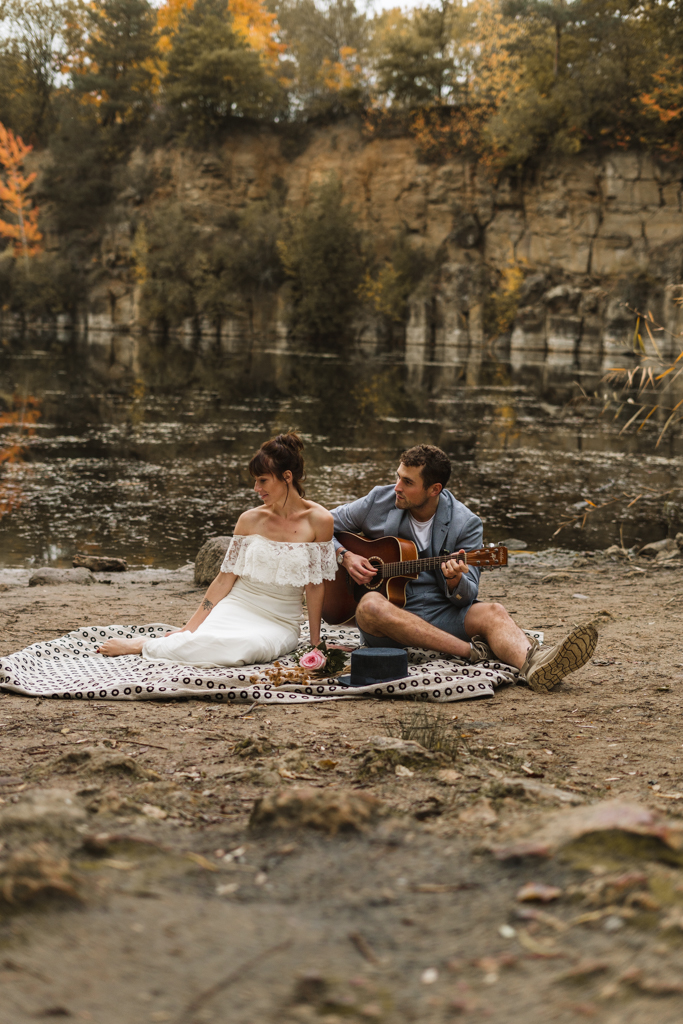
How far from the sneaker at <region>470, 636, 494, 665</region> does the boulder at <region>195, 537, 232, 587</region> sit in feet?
9.58

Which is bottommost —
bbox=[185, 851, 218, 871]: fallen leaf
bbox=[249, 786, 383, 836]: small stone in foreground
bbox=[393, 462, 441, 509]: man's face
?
bbox=[185, 851, 218, 871]: fallen leaf

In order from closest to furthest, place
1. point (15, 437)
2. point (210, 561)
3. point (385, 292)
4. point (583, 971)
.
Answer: point (583, 971), point (210, 561), point (15, 437), point (385, 292)

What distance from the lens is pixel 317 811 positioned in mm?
2363

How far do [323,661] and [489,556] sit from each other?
1.12 meters

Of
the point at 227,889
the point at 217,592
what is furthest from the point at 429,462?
the point at 227,889

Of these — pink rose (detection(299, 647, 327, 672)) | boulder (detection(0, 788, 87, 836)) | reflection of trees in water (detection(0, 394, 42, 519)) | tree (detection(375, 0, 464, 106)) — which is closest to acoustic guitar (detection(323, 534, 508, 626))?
pink rose (detection(299, 647, 327, 672))

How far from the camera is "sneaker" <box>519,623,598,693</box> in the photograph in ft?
14.5

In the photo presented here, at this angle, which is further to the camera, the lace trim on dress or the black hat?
the lace trim on dress

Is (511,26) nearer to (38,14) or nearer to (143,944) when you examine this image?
(38,14)

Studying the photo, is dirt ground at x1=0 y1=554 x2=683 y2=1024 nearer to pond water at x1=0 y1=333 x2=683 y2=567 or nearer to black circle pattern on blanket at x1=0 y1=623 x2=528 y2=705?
black circle pattern on blanket at x1=0 y1=623 x2=528 y2=705

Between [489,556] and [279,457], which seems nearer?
[489,556]

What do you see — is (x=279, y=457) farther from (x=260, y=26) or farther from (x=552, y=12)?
(x=260, y=26)

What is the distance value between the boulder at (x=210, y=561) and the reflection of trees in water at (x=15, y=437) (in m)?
3.75

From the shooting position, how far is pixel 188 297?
5016cm
